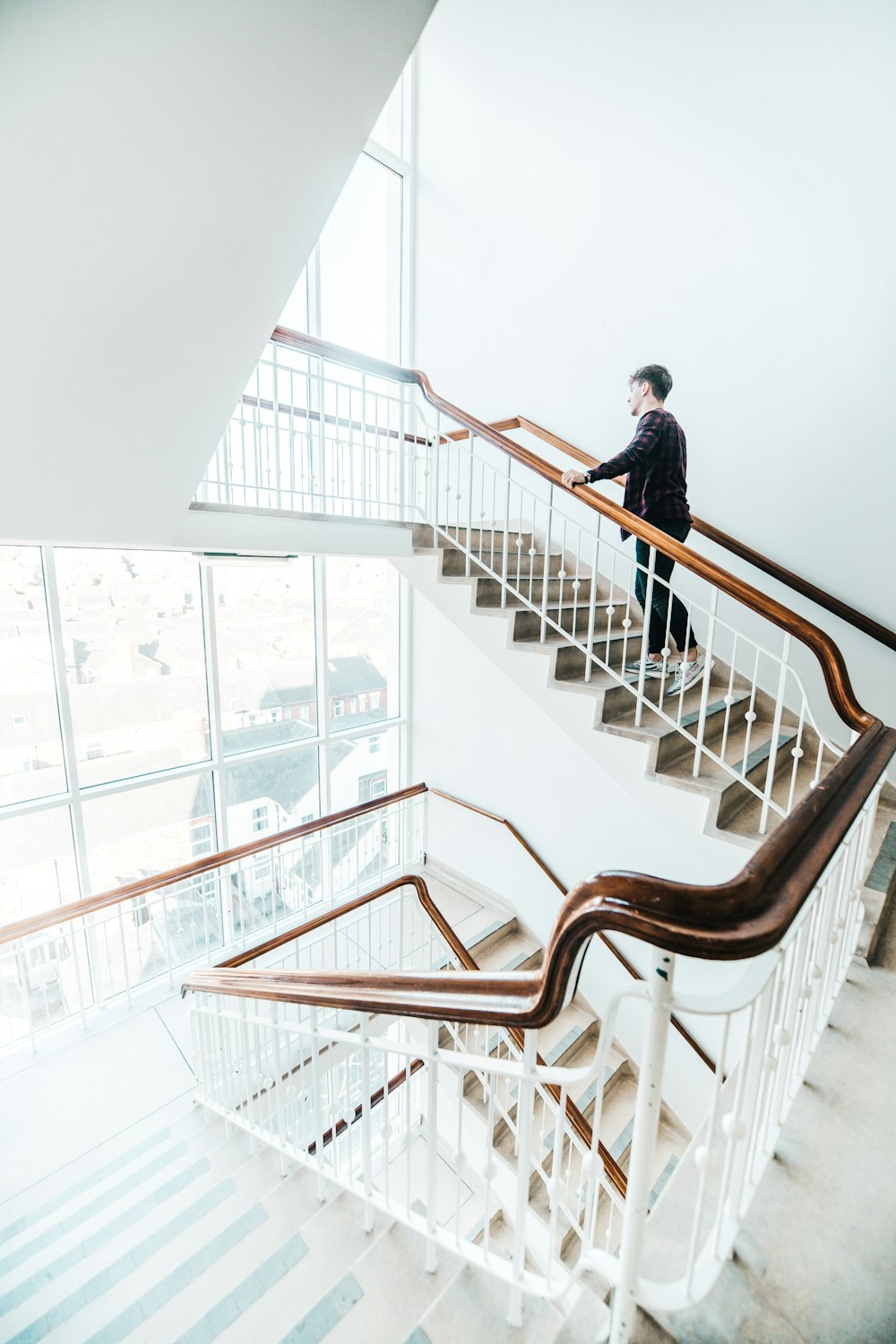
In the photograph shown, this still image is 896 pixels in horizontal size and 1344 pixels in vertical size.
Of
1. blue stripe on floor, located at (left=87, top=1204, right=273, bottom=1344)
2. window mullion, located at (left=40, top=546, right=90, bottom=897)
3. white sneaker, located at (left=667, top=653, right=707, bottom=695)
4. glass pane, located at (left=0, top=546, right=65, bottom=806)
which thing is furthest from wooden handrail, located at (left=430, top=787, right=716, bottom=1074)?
glass pane, located at (left=0, top=546, right=65, bottom=806)

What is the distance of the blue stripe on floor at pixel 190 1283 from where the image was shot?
1.42 metres

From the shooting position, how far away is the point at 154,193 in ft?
4.04

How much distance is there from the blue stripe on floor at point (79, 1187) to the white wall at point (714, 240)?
13.2ft

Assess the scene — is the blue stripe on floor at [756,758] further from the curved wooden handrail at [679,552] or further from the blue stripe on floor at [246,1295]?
the blue stripe on floor at [246,1295]

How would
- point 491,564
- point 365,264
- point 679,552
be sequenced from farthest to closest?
1. point 365,264
2. point 491,564
3. point 679,552

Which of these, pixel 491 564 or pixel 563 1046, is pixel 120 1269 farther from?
pixel 491 564

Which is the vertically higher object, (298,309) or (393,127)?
(393,127)

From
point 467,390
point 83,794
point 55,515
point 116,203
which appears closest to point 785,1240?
point 116,203

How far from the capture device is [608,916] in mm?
686

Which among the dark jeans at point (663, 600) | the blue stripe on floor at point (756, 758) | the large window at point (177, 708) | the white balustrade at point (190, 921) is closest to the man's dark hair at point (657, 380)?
the dark jeans at point (663, 600)

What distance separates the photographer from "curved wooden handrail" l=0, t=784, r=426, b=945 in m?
3.07

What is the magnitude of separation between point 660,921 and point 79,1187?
3076 mm

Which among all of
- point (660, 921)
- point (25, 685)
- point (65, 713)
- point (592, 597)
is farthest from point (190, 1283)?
point (25, 685)

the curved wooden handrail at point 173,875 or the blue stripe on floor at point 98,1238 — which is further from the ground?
the curved wooden handrail at point 173,875
